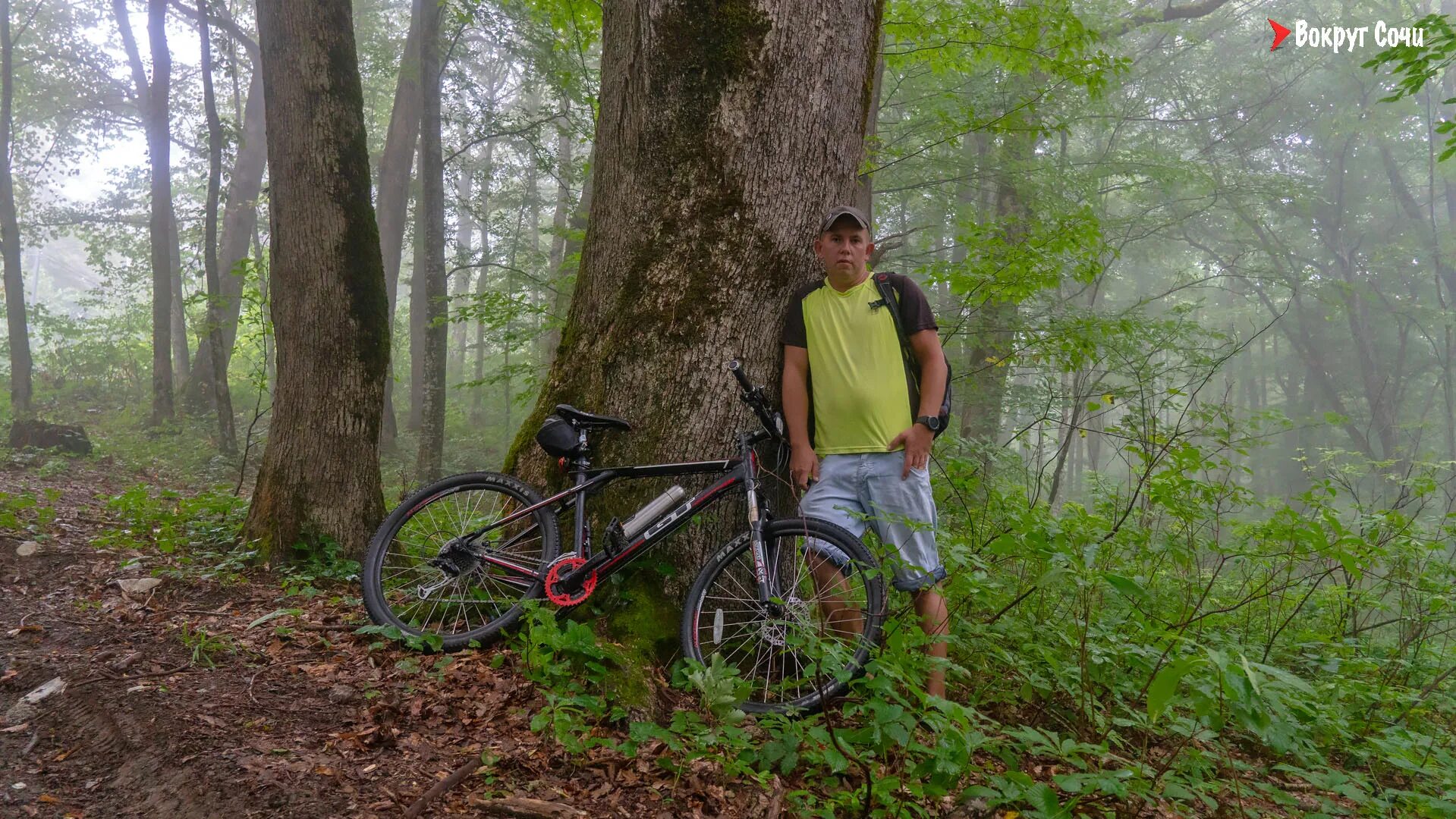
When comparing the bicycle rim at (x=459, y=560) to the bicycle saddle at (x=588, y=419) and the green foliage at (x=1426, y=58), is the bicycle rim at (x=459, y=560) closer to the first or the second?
the bicycle saddle at (x=588, y=419)

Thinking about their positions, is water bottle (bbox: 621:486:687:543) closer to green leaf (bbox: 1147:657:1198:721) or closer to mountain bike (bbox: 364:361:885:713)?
mountain bike (bbox: 364:361:885:713)

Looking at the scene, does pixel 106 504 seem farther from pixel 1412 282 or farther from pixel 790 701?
pixel 1412 282

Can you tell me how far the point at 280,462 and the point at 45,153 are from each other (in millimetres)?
25805

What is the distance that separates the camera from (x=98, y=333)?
22016 mm

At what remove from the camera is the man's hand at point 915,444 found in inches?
146

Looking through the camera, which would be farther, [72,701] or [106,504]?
[106,504]

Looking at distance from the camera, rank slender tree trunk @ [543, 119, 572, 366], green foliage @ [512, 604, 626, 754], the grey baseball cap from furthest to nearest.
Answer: slender tree trunk @ [543, 119, 572, 366], the grey baseball cap, green foliage @ [512, 604, 626, 754]

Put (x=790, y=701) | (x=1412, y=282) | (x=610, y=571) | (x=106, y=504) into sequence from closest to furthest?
(x=790, y=701) → (x=610, y=571) → (x=106, y=504) → (x=1412, y=282)

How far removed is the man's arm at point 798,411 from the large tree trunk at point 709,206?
0.52 ft

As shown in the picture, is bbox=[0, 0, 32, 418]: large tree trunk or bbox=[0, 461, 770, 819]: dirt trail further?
bbox=[0, 0, 32, 418]: large tree trunk

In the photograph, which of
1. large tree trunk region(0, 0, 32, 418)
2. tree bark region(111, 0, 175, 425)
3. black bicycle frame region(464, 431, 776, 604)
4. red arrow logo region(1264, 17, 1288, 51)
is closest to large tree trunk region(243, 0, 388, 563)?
black bicycle frame region(464, 431, 776, 604)

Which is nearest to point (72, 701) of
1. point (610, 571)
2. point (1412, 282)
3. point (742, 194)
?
point (610, 571)

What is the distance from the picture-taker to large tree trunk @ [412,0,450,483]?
1125 cm

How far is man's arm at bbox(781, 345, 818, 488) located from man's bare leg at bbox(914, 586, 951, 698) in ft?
2.48
